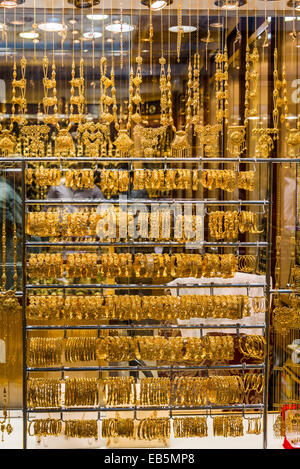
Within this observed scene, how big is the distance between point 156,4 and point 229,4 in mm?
477

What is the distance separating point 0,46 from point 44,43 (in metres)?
0.28

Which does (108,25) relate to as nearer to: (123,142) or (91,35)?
(91,35)

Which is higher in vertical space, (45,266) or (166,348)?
(45,266)

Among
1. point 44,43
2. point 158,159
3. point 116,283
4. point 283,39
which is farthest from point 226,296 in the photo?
point 44,43

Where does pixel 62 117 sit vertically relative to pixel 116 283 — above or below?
above

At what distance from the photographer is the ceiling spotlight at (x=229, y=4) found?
12.7 ft

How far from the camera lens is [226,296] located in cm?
Answer: 376

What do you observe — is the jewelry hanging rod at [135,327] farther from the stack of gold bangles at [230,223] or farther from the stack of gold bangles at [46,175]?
the stack of gold bangles at [46,175]

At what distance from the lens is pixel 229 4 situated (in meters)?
3.89

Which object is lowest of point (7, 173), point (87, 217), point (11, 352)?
point (11, 352)

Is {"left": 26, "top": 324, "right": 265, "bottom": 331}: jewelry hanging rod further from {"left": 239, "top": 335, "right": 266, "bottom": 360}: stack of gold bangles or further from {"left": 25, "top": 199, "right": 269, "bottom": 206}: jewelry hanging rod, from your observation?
{"left": 25, "top": 199, "right": 269, "bottom": 206}: jewelry hanging rod

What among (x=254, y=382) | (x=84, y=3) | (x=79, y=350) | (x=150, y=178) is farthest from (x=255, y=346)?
(x=84, y=3)

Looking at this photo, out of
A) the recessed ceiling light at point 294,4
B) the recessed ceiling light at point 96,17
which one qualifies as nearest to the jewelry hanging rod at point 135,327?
the recessed ceiling light at point 96,17
